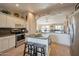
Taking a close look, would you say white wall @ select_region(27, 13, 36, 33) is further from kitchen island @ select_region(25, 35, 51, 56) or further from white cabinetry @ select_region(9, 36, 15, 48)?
white cabinetry @ select_region(9, 36, 15, 48)

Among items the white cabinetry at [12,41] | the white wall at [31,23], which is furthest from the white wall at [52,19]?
the white cabinetry at [12,41]

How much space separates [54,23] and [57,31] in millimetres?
183

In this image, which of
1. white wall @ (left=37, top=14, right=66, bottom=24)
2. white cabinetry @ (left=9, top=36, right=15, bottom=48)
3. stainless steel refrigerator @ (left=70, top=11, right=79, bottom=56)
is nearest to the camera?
stainless steel refrigerator @ (left=70, top=11, right=79, bottom=56)

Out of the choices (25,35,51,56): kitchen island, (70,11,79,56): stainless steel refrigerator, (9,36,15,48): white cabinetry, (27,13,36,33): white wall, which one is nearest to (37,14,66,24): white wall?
(27,13,36,33): white wall

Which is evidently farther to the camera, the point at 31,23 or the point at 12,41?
the point at 12,41

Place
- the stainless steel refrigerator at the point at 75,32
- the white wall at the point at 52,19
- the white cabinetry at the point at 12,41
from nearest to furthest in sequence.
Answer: the stainless steel refrigerator at the point at 75,32 → the white wall at the point at 52,19 → the white cabinetry at the point at 12,41

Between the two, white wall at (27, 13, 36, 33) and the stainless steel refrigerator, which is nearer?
the stainless steel refrigerator

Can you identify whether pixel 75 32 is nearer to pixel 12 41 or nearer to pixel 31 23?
pixel 31 23

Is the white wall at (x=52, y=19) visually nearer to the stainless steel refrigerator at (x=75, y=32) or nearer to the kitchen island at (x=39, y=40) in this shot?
the stainless steel refrigerator at (x=75, y=32)

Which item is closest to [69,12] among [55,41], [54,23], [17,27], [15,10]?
[54,23]

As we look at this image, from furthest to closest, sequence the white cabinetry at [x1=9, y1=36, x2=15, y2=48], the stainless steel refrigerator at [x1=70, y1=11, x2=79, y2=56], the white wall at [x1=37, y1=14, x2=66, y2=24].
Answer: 1. the white cabinetry at [x1=9, y1=36, x2=15, y2=48]
2. the white wall at [x1=37, y1=14, x2=66, y2=24]
3. the stainless steel refrigerator at [x1=70, y1=11, x2=79, y2=56]

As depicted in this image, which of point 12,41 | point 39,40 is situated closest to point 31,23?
point 39,40

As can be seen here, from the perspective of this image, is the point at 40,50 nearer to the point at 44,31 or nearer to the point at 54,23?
the point at 44,31

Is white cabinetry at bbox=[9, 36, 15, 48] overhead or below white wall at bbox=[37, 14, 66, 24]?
below
